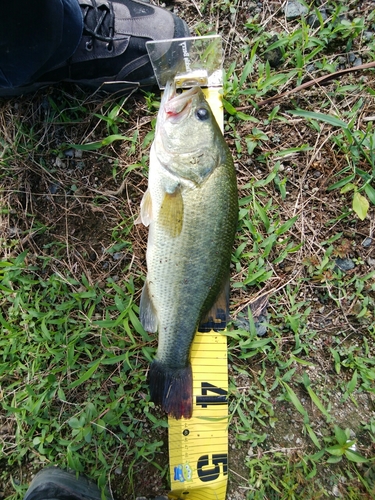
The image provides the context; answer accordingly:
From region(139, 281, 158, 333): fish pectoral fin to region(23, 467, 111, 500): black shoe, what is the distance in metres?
1.30

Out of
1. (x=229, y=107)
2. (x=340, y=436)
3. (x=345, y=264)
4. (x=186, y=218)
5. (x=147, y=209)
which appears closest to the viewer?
(x=186, y=218)

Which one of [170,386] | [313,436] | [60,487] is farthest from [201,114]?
[60,487]

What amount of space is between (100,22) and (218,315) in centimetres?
254

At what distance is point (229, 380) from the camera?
9.15 ft

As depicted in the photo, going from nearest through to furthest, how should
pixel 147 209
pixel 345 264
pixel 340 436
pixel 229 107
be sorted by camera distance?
pixel 147 209 < pixel 340 436 < pixel 229 107 < pixel 345 264

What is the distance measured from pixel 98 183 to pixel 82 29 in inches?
44.4

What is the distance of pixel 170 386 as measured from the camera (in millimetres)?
2508

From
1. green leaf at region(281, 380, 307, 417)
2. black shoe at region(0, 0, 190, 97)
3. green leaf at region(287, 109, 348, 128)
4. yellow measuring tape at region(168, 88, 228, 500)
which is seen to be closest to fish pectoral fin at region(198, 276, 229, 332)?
yellow measuring tape at region(168, 88, 228, 500)

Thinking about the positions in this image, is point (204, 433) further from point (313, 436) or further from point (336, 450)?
point (336, 450)

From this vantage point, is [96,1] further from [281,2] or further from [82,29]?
[281,2]

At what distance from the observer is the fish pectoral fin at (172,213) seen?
2289mm

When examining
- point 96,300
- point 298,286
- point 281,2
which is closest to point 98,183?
point 96,300

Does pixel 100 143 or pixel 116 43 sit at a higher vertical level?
pixel 116 43

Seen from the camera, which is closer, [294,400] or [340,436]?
[340,436]
